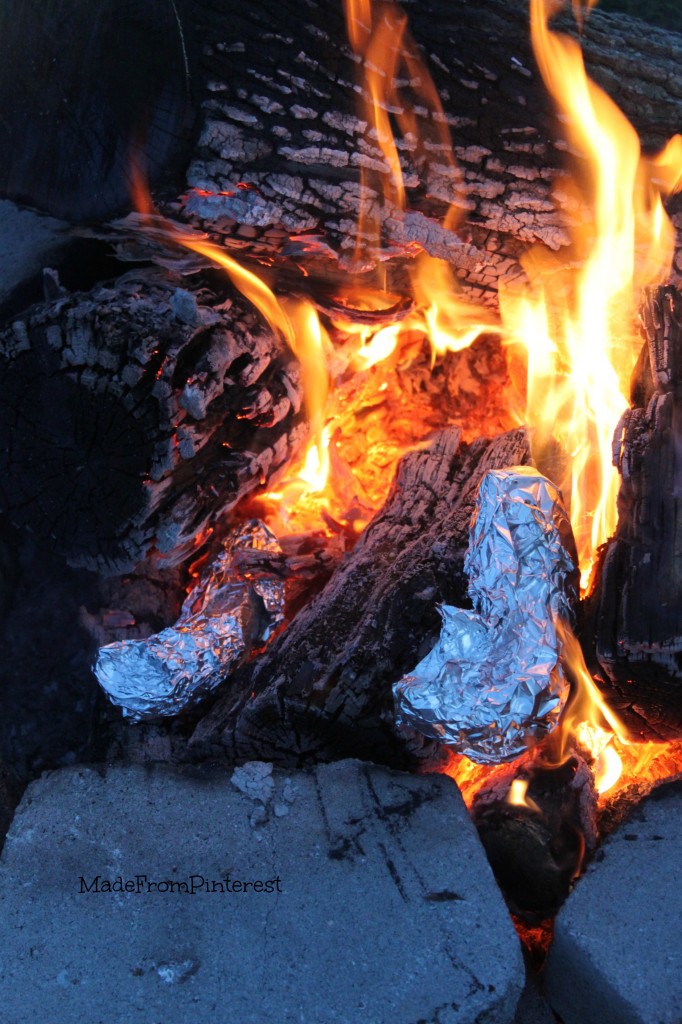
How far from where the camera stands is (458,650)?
5.47ft

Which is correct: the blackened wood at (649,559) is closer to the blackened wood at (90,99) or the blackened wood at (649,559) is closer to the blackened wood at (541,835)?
the blackened wood at (541,835)

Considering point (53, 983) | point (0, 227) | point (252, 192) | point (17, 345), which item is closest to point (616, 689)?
point (53, 983)

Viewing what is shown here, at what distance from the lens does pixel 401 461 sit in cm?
224

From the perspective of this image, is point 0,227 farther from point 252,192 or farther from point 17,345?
point 252,192

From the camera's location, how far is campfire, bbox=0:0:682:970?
5.43 ft

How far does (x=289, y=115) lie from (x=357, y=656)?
1180mm

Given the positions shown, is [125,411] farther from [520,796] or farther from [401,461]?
[520,796]

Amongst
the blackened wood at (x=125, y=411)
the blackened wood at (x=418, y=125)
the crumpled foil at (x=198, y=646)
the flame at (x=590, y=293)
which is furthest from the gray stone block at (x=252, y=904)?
the blackened wood at (x=418, y=125)

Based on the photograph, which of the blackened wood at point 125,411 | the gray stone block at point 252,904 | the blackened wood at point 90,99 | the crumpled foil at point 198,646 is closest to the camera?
the gray stone block at point 252,904

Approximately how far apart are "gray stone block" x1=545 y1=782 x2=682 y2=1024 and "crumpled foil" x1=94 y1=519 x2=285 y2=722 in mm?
924

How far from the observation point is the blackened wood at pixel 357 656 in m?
1.73

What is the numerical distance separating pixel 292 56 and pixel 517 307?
2.87 ft

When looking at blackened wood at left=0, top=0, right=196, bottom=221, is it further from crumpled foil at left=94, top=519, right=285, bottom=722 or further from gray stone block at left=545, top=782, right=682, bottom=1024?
gray stone block at left=545, top=782, right=682, bottom=1024

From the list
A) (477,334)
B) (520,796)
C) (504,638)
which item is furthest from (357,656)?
(477,334)
